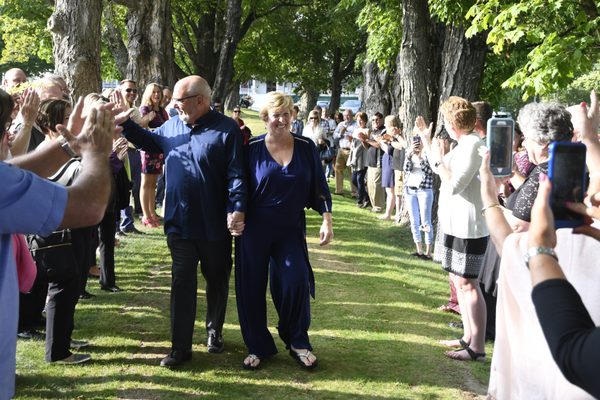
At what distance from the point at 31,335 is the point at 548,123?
451 centimetres

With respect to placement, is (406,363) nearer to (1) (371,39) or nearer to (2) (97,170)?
(2) (97,170)

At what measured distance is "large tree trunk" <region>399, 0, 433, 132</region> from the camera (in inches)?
462

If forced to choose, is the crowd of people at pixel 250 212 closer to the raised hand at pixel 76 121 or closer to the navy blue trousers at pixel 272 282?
the navy blue trousers at pixel 272 282

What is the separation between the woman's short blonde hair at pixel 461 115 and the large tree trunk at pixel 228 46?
1618 cm

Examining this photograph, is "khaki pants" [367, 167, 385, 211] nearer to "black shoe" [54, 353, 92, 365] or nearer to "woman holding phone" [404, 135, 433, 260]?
"woman holding phone" [404, 135, 433, 260]

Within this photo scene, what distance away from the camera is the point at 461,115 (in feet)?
17.9

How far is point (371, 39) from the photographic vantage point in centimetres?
1680

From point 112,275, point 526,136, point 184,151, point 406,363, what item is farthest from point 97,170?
point 112,275

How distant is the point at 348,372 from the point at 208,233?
1575mm

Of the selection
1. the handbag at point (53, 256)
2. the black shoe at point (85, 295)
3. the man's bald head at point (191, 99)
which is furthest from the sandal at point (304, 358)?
the black shoe at point (85, 295)

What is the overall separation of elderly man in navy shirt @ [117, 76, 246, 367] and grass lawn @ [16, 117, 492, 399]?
39cm

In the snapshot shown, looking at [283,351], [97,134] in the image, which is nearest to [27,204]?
[97,134]

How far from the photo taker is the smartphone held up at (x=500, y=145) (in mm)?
3266

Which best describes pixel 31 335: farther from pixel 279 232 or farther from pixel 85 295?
pixel 279 232
